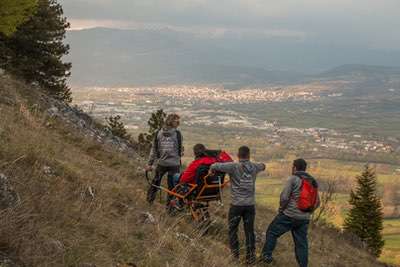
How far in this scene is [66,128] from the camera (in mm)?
15352

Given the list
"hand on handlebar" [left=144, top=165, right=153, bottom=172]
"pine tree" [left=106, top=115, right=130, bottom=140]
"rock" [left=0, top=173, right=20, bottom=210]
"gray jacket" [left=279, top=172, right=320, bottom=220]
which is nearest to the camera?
"rock" [left=0, top=173, right=20, bottom=210]

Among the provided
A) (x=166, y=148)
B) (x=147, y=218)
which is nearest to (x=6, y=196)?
(x=147, y=218)

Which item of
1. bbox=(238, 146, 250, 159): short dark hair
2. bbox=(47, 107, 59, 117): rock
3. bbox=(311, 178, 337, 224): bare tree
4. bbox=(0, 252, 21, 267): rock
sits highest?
bbox=(47, 107, 59, 117): rock

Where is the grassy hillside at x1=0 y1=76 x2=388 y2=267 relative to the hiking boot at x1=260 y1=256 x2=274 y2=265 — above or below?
above

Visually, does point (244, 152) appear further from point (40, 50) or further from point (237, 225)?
point (40, 50)

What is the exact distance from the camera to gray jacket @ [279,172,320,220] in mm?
8531

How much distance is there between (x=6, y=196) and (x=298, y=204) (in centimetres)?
569

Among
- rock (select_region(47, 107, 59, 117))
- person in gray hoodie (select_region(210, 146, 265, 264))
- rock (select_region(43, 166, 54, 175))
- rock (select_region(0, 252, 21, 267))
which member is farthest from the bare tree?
rock (select_region(0, 252, 21, 267))

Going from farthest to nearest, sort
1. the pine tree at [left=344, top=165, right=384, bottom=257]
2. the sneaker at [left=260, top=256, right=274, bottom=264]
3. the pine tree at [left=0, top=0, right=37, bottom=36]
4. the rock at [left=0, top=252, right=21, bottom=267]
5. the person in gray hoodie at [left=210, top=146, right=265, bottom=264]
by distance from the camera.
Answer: the pine tree at [left=344, top=165, right=384, bottom=257] < the pine tree at [left=0, top=0, right=37, bottom=36] < the sneaker at [left=260, top=256, right=274, bottom=264] < the person in gray hoodie at [left=210, top=146, right=265, bottom=264] < the rock at [left=0, top=252, right=21, bottom=267]

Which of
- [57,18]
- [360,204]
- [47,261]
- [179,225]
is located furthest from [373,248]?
[47,261]

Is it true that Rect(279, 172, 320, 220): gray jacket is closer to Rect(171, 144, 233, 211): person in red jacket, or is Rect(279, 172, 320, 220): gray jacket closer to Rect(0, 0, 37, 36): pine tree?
Rect(171, 144, 233, 211): person in red jacket

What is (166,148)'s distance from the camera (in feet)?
32.1

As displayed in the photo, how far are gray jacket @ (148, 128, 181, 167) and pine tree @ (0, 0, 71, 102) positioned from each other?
1422cm

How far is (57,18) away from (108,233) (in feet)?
75.7
